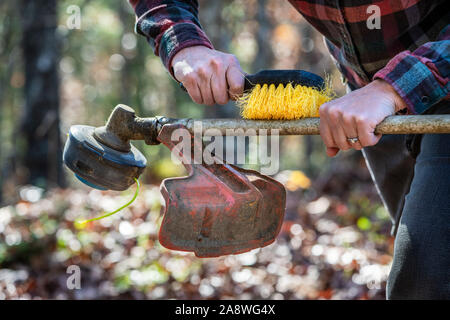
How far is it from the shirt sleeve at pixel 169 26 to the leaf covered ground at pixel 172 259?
2.26 m

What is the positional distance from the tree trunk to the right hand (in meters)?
7.21

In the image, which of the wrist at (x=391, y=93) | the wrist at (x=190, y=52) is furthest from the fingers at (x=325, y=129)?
the wrist at (x=190, y=52)

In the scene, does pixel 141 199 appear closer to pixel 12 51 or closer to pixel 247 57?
pixel 12 51

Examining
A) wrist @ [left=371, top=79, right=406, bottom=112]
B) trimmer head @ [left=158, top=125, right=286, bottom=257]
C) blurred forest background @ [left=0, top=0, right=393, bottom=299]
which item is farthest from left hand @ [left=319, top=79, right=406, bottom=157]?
blurred forest background @ [left=0, top=0, right=393, bottom=299]

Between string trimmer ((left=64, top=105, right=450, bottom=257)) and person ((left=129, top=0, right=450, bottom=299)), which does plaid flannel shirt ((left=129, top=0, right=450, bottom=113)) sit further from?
string trimmer ((left=64, top=105, right=450, bottom=257))

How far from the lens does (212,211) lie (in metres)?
1.82

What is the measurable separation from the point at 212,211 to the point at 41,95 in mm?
7793

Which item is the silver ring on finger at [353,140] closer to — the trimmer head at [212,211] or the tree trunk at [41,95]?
the trimmer head at [212,211]

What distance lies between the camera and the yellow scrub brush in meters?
1.77

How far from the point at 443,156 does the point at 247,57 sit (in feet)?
85.8

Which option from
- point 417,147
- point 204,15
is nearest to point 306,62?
point 204,15

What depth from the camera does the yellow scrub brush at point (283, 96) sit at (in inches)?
69.6

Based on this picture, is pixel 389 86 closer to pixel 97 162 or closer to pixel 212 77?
pixel 212 77

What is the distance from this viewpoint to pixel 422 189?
177cm
